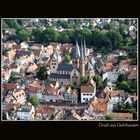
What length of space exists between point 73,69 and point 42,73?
0.36 metres

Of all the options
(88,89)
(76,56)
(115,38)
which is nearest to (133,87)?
(88,89)

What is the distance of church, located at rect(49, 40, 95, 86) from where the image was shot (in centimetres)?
757

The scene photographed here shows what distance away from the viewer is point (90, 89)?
750cm

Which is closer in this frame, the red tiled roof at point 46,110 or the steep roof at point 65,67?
the red tiled roof at point 46,110

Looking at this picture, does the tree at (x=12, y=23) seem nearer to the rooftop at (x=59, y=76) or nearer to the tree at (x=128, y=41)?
the rooftop at (x=59, y=76)

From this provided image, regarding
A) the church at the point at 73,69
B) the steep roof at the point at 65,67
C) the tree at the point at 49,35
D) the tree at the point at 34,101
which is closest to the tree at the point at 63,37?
the tree at the point at 49,35

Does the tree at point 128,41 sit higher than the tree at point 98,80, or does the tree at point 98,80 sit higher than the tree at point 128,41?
the tree at point 128,41

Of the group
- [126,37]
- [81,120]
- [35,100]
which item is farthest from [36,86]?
[126,37]

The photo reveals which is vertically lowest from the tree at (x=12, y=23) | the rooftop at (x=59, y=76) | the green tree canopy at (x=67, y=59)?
the rooftop at (x=59, y=76)

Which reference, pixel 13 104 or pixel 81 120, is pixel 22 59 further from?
pixel 81 120

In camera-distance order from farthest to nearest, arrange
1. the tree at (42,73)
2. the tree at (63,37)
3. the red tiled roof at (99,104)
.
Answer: the tree at (63,37) < the tree at (42,73) < the red tiled roof at (99,104)

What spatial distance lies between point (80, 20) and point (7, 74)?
103cm

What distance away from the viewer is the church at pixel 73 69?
757cm

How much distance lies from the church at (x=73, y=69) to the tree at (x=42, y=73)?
0.06m
